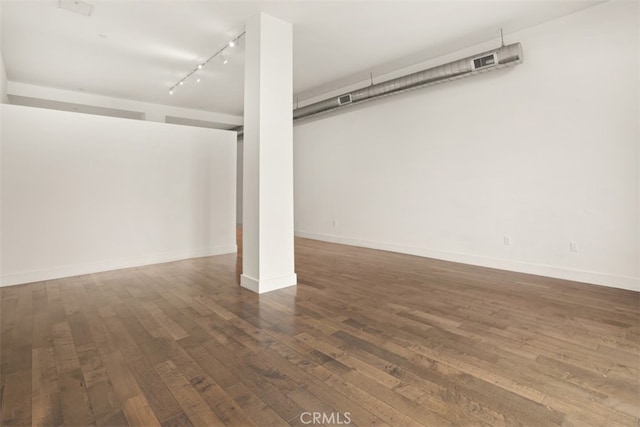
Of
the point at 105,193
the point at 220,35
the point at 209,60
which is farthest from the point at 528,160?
the point at 105,193

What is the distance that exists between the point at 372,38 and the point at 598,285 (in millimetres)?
4298

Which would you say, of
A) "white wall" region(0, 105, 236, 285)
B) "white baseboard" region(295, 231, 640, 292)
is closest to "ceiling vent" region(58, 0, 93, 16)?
"white wall" region(0, 105, 236, 285)

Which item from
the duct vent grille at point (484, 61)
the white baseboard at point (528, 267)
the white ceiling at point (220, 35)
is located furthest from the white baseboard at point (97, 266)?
the duct vent grille at point (484, 61)

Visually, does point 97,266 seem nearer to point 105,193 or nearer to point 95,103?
point 105,193

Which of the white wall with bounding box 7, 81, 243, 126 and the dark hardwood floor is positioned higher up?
the white wall with bounding box 7, 81, 243, 126

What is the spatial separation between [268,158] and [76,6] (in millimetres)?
2809

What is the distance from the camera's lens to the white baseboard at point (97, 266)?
3.94 m

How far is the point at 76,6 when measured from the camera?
3.57 metres

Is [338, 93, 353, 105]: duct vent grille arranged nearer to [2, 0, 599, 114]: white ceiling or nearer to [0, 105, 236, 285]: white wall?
[2, 0, 599, 114]: white ceiling

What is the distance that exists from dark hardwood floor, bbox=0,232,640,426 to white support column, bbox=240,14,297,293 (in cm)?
38

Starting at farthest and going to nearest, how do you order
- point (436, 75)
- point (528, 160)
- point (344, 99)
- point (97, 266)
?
point (344, 99) → point (436, 75) → point (97, 266) → point (528, 160)

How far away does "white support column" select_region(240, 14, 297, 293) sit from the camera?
11.6 ft

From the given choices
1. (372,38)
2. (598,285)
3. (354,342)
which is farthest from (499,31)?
(354,342)

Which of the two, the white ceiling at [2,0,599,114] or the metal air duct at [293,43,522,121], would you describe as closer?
the white ceiling at [2,0,599,114]
